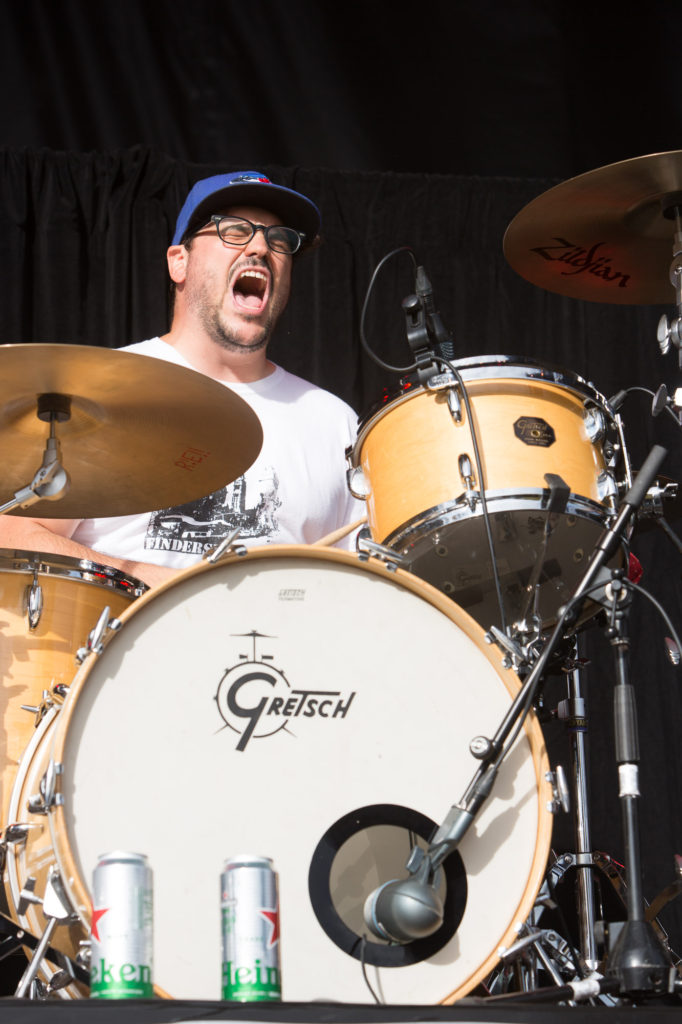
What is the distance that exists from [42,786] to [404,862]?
50cm

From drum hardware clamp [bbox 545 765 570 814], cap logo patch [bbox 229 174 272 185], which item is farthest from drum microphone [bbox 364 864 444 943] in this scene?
cap logo patch [bbox 229 174 272 185]

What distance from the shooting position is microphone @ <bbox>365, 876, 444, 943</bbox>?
1593 millimetres

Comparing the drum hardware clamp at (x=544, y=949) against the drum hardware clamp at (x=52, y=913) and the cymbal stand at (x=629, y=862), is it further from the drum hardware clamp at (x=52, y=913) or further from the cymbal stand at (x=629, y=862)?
the drum hardware clamp at (x=52, y=913)

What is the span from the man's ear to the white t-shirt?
0.68ft

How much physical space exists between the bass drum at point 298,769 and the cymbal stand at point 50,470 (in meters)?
0.33

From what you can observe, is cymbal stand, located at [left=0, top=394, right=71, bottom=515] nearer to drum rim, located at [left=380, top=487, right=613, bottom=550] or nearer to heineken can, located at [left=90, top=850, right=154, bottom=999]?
drum rim, located at [left=380, top=487, right=613, bottom=550]

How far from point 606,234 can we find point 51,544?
4.12ft

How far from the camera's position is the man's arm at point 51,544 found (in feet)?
8.09

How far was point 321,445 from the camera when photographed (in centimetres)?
303

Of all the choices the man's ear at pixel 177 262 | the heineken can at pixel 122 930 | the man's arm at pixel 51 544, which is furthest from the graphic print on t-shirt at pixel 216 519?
the heineken can at pixel 122 930

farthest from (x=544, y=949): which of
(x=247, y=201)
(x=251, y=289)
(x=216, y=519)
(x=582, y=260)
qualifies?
(x=247, y=201)

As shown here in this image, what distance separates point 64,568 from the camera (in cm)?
211

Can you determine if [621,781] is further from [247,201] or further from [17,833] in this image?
[247,201]

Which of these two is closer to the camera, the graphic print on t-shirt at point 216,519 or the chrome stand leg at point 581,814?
the chrome stand leg at point 581,814
